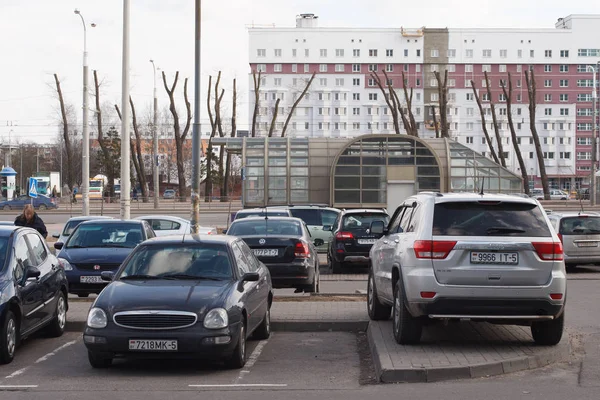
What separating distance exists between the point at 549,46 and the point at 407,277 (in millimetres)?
110751

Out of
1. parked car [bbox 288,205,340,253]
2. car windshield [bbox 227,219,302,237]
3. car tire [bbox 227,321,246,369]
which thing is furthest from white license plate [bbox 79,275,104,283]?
parked car [bbox 288,205,340,253]

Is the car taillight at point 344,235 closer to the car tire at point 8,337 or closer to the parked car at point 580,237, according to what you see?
the parked car at point 580,237

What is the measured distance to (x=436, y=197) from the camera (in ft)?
31.9

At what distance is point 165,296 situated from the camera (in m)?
8.98

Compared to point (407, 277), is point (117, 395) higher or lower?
lower

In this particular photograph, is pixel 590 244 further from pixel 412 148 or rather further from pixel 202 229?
pixel 412 148

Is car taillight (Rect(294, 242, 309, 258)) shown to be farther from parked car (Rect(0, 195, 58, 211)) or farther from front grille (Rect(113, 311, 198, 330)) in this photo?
parked car (Rect(0, 195, 58, 211))

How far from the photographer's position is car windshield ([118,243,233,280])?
9.88 meters

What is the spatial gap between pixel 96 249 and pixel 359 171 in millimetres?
28625

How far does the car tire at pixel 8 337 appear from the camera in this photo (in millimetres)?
9258

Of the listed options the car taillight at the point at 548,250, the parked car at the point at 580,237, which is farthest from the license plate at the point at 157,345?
the parked car at the point at 580,237

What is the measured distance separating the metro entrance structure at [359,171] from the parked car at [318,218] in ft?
49.5

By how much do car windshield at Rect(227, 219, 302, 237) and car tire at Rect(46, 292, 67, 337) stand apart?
4.98m

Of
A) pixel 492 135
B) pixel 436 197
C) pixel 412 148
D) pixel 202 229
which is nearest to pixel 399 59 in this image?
pixel 492 135
